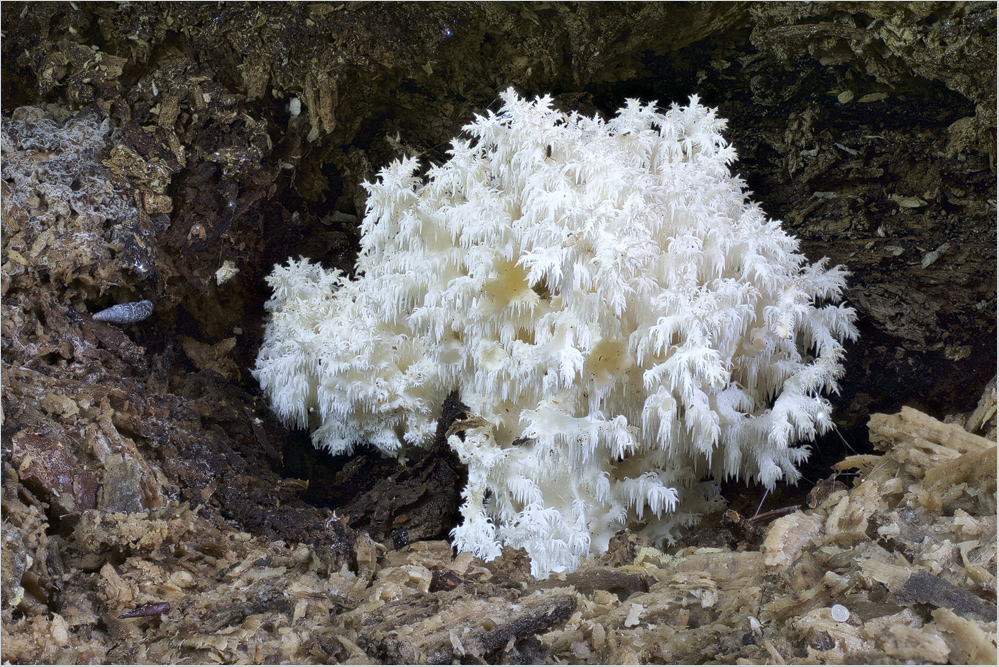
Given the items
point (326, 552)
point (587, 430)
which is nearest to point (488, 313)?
point (587, 430)

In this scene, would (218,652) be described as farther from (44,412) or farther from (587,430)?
(587,430)

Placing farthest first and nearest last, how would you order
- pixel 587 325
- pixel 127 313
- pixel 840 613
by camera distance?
pixel 127 313, pixel 587 325, pixel 840 613

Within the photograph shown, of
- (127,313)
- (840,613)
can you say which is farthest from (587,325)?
(127,313)

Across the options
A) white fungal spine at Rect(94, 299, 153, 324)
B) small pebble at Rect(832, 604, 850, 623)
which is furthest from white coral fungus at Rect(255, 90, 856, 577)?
small pebble at Rect(832, 604, 850, 623)

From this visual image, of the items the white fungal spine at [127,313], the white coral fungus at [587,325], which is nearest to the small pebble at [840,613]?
the white coral fungus at [587,325]

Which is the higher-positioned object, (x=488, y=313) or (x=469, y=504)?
(x=488, y=313)

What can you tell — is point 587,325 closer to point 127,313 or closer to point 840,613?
point 840,613
